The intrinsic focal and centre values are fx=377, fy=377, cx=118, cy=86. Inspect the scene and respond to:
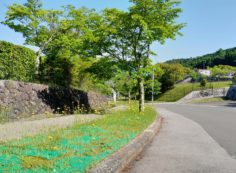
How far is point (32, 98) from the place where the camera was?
17.7 meters

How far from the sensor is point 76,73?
90.8 ft

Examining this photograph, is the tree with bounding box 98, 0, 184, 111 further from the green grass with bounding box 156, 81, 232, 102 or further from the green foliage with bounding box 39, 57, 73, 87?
the green grass with bounding box 156, 81, 232, 102

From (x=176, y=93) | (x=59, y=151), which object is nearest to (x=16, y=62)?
(x=59, y=151)

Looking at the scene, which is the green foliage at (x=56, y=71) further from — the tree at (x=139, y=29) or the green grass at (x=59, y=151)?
the green grass at (x=59, y=151)

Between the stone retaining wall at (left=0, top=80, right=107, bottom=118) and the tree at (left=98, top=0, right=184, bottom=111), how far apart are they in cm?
361

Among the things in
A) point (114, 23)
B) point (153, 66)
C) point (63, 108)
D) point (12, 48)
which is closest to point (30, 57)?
point (12, 48)

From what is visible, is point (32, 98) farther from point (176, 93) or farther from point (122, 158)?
point (176, 93)

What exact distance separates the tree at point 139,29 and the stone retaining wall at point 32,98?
3607 mm

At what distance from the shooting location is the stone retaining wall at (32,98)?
50.1ft

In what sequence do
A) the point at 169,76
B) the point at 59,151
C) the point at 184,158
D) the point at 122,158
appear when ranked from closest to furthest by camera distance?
the point at 122,158 < the point at 59,151 < the point at 184,158 < the point at 169,76

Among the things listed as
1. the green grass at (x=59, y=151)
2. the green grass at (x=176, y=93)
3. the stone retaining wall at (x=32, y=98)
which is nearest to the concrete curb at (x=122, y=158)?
the green grass at (x=59, y=151)

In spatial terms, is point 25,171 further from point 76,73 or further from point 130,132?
point 76,73

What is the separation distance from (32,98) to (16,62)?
6.75ft

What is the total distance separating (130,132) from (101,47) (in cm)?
1154
